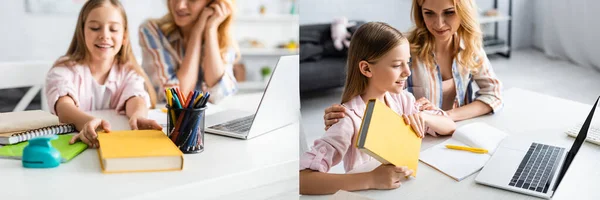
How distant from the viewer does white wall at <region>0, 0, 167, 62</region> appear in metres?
4.51

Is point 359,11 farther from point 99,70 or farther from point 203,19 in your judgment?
point 203,19

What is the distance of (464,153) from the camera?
1.22m

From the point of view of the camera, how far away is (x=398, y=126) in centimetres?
111

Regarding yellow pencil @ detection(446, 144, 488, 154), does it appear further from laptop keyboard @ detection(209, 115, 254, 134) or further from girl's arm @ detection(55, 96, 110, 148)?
girl's arm @ detection(55, 96, 110, 148)

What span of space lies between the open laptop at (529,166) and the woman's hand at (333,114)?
27cm

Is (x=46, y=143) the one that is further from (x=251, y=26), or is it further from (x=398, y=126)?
(x=251, y=26)

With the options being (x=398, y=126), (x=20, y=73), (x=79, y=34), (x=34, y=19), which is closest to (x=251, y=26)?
(x=34, y=19)

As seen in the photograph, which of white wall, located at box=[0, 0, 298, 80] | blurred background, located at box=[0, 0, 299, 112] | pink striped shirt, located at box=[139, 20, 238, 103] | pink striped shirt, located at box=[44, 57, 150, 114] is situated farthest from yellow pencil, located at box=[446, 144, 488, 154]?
white wall, located at box=[0, 0, 298, 80]

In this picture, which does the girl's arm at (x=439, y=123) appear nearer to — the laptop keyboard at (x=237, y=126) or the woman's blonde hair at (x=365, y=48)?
the woman's blonde hair at (x=365, y=48)

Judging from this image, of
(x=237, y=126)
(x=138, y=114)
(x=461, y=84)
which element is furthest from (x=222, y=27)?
(x=461, y=84)

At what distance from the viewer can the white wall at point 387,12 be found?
1.12 meters

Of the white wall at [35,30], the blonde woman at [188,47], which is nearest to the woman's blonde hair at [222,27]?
the blonde woman at [188,47]

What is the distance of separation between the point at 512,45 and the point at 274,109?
0.52 metres

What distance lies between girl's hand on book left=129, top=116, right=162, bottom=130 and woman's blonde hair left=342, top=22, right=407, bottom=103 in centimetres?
51
